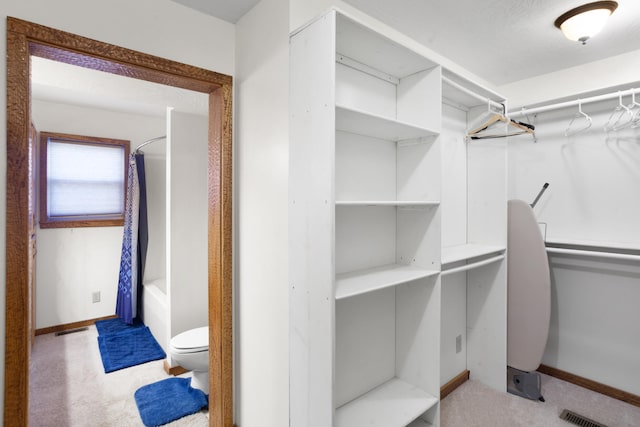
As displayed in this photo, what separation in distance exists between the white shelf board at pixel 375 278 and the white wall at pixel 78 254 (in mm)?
3497

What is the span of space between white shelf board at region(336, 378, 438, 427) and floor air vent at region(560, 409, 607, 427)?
110cm

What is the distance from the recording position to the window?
12.0 feet

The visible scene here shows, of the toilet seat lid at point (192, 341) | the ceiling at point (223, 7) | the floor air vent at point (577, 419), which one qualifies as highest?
the ceiling at point (223, 7)

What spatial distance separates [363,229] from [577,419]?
1919 millimetres

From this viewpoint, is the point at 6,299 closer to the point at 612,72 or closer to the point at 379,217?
the point at 379,217

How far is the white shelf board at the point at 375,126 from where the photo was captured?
1.43 metres

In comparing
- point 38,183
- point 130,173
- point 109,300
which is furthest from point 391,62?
point 109,300

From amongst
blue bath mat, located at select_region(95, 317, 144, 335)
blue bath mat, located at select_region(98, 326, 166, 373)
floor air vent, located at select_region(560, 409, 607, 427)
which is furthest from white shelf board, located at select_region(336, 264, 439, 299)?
blue bath mat, located at select_region(95, 317, 144, 335)

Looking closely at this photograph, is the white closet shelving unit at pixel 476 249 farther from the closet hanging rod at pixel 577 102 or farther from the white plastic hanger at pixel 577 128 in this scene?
the white plastic hanger at pixel 577 128

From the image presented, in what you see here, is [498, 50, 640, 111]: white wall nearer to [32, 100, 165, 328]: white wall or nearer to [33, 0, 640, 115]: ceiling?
[33, 0, 640, 115]: ceiling

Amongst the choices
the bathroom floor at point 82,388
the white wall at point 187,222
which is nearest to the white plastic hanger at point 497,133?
the white wall at point 187,222

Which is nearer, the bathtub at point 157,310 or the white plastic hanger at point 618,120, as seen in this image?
the white plastic hanger at point 618,120

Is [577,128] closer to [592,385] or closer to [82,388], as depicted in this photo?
[592,385]

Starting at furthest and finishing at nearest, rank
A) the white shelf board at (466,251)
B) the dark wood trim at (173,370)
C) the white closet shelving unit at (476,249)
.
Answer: the dark wood trim at (173,370), the white closet shelving unit at (476,249), the white shelf board at (466,251)
